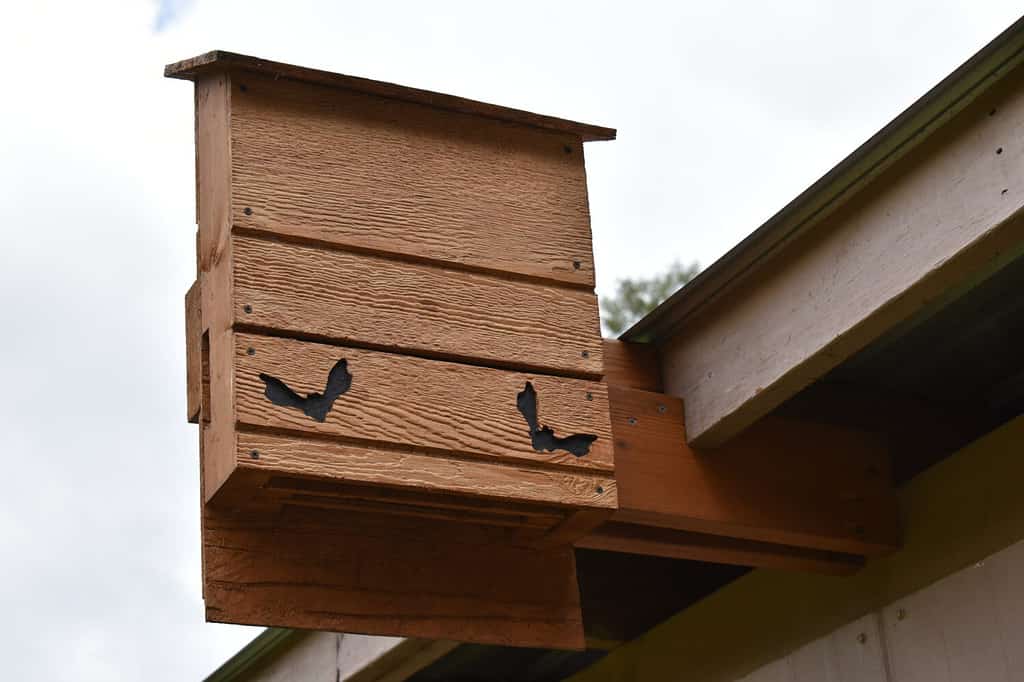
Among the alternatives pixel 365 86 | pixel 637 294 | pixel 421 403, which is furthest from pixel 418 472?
pixel 637 294

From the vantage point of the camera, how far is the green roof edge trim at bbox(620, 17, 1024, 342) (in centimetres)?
249

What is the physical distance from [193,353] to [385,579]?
0.48m

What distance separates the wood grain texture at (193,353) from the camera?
→ 8.78 ft

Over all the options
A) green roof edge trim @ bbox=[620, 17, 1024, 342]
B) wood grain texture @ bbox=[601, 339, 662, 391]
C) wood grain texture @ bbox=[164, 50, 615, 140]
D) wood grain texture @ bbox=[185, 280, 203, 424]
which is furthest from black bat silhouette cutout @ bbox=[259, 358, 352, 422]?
green roof edge trim @ bbox=[620, 17, 1024, 342]

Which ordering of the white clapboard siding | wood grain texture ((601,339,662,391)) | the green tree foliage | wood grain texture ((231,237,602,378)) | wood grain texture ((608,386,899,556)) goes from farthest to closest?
the green tree foliage
wood grain texture ((601,339,662,391))
wood grain texture ((608,386,899,556))
the white clapboard siding
wood grain texture ((231,237,602,378))

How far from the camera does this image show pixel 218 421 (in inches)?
99.5

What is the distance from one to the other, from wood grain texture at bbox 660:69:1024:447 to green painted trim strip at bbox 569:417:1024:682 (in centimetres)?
41

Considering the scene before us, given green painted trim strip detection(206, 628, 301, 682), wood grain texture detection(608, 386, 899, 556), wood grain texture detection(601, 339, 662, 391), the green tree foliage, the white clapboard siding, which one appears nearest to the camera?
the white clapboard siding

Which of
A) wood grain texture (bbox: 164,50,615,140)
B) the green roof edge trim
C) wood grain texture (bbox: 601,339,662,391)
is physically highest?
wood grain texture (bbox: 164,50,615,140)

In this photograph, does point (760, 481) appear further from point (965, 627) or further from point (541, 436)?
point (541, 436)

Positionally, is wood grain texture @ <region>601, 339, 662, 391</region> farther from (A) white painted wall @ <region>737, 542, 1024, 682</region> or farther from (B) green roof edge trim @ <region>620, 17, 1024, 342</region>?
(A) white painted wall @ <region>737, 542, 1024, 682</region>

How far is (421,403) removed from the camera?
8.51ft

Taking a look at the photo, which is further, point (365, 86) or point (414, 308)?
point (365, 86)

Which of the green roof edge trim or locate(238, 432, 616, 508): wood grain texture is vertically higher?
the green roof edge trim
